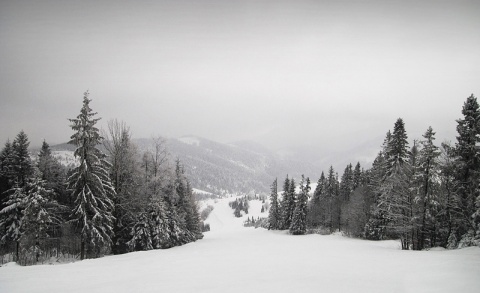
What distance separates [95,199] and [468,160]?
107ft

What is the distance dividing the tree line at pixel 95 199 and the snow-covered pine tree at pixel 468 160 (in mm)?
27980

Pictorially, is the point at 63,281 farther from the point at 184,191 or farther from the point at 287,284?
the point at 184,191

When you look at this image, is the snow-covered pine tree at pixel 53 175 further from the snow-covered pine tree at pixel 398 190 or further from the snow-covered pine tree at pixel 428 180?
the snow-covered pine tree at pixel 428 180

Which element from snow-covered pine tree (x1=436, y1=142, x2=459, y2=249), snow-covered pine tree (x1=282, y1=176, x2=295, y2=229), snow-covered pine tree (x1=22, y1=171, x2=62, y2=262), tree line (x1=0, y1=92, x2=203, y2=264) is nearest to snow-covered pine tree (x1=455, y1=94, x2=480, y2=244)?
snow-covered pine tree (x1=436, y1=142, x2=459, y2=249)

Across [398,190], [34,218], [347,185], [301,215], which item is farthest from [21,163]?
[347,185]

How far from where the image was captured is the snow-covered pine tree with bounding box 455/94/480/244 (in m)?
21.8

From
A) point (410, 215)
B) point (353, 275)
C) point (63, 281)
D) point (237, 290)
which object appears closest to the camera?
point (237, 290)

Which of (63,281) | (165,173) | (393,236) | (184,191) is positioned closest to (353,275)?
A: (63,281)

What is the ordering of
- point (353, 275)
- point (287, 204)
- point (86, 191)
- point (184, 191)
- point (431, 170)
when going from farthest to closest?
point (287, 204) → point (184, 191) → point (431, 170) → point (86, 191) → point (353, 275)

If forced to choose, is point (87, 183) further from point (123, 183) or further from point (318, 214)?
point (318, 214)

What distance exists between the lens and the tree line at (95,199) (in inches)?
869

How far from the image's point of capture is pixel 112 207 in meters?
24.4

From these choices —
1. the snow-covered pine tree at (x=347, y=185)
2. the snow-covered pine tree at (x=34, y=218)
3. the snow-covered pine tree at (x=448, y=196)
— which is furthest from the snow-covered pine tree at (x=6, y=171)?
the snow-covered pine tree at (x=347, y=185)

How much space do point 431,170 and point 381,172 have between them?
1692 cm
